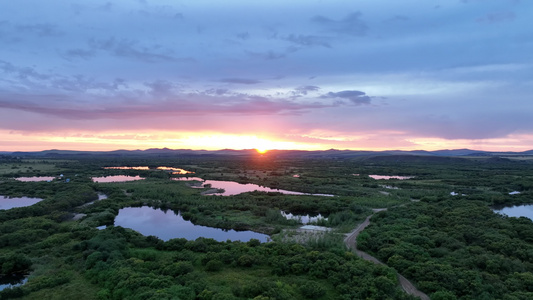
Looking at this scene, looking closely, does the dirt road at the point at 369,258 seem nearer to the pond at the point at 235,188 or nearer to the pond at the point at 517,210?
the pond at the point at 517,210

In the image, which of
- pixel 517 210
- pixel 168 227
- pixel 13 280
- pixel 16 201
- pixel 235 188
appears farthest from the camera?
pixel 235 188

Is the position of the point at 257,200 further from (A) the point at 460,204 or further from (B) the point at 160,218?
(A) the point at 460,204

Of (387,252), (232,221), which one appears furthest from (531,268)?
(232,221)

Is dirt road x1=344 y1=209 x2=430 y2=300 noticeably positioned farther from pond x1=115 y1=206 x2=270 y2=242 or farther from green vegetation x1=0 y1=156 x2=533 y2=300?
pond x1=115 y1=206 x2=270 y2=242

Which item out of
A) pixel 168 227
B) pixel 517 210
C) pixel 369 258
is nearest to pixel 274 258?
pixel 369 258

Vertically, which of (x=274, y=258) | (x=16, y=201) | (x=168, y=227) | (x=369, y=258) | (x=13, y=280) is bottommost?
(x=168, y=227)

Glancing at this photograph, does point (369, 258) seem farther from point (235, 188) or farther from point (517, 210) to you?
point (235, 188)
